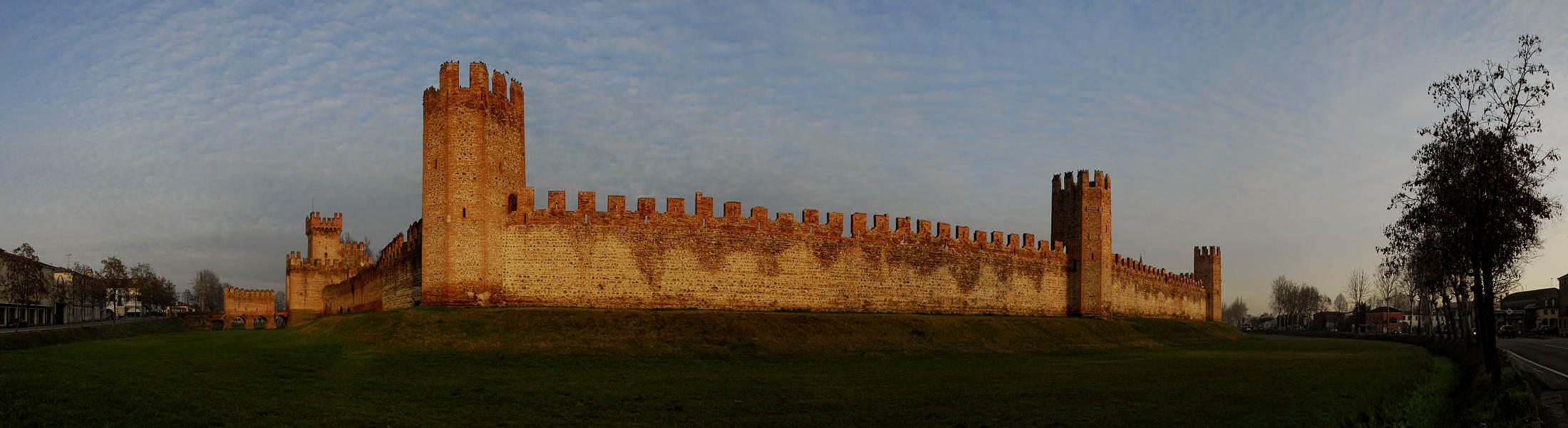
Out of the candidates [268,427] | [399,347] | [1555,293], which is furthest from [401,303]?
[1555,293]

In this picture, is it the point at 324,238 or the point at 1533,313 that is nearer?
the point at 324,238

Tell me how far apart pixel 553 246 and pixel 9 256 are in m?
55.1

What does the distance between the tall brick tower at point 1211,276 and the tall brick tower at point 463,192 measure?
233ft

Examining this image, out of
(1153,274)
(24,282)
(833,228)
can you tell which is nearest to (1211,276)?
(1153,274)

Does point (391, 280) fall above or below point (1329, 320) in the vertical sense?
above

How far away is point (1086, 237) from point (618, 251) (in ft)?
104

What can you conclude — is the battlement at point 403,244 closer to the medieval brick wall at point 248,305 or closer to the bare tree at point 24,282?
the bare tree at point 24,282

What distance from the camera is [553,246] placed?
104 ft

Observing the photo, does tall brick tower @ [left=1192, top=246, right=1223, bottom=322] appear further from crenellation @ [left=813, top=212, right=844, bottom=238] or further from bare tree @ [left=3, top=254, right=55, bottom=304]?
bare tree @ [left=3, top=254, right=55, bottom=304]

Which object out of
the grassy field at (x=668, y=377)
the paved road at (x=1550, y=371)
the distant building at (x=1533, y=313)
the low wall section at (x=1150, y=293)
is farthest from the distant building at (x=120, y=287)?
the distant building at (x=1533, y=313)

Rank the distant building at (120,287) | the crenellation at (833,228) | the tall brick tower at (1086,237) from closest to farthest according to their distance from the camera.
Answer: the crenellation at (833,228), the tall brick tower at (1086,237), the distant building at (120,287)

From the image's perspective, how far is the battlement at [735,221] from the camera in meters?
32.2

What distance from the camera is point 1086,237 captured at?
5181 cm

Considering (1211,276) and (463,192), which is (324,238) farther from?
(1211,276)
